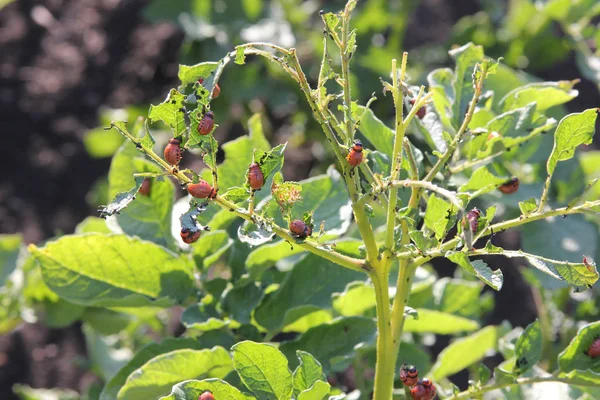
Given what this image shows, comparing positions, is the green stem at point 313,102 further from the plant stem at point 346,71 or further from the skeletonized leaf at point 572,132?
the skeletonized leaf at point 572,132

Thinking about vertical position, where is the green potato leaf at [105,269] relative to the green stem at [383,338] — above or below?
above

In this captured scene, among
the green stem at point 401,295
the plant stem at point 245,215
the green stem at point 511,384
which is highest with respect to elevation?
the plant stem at point 245,215

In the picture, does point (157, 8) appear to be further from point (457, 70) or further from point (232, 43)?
point (457, 70)

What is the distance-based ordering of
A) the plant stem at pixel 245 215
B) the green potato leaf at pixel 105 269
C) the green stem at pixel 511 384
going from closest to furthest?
the plant stem at pixel 245 215
the green stem at pixel 511 384
the green potato leaf at pixel 105 269

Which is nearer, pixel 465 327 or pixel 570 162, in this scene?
pixel 465 327

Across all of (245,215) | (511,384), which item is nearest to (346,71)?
(245,215)

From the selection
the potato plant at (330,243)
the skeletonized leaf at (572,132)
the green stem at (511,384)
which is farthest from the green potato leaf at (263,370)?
the skeletonized leaf at (572,132)

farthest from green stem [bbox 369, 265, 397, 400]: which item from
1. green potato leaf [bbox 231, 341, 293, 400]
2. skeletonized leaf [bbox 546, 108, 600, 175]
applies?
skeletonized leaf [bbox 546, 108, 600, 175]

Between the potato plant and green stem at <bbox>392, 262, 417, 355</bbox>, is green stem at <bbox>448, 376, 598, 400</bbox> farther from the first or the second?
green stem at <bbox>392, 262, 417, 355</bbox>

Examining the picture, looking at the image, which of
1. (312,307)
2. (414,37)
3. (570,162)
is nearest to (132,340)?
(312,307)

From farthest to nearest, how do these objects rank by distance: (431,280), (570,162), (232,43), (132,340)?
(232,43) → (132,340) → (570,162) → (431,280)
